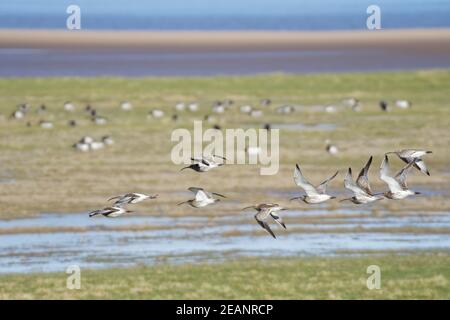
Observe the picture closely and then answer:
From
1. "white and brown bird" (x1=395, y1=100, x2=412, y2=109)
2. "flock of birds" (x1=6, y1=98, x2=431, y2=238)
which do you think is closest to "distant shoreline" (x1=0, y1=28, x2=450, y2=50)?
"white and brown bird" (x1=395, y1=100, x2=412, y2=109)

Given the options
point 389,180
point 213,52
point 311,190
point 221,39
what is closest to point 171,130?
point 311,190

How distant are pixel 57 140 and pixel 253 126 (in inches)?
287

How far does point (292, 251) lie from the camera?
20.6 m

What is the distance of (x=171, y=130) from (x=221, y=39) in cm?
8910

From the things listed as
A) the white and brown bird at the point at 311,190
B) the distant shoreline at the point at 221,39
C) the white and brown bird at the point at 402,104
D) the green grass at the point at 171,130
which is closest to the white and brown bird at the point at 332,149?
the green grass at the point at 171,130

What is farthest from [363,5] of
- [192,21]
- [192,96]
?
[192,96]

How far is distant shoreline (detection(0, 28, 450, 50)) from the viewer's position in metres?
114

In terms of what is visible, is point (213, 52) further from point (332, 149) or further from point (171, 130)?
point (332, 149)

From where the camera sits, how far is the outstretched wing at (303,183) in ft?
48.5

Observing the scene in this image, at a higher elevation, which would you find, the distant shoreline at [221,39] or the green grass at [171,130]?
the distant shoreline at [221,39]

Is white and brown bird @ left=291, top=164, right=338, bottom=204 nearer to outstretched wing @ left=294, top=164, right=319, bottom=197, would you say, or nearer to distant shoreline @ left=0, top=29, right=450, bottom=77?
outstretched wing @ left=294, top=164, right=319, bottom=197

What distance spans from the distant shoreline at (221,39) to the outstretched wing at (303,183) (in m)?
86.3

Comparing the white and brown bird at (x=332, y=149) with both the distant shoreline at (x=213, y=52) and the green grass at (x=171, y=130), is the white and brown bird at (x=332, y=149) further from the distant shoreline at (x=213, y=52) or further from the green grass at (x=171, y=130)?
the distant shoreline at (x=213, y=52)

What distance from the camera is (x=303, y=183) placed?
14945 mm
